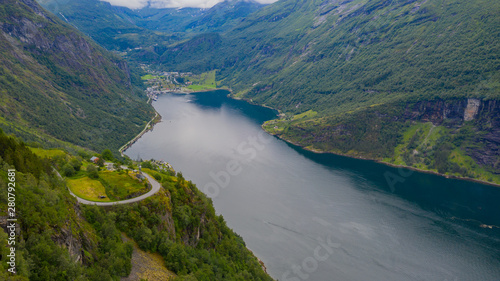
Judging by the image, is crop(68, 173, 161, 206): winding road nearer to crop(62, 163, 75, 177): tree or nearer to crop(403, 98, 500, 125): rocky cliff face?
crop(62, 163, 75, 177): tree

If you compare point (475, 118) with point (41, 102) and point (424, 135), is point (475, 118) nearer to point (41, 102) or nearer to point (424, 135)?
point (424, 135)

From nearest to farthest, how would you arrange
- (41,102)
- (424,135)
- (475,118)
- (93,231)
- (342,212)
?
(93,231) < (342,212) < (41,102) < (475,118) < (424,135)

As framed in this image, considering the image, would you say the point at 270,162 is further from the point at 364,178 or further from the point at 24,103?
the point at 24,103

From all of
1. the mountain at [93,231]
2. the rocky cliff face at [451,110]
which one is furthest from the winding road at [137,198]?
the rocky cliff face at [451,110]

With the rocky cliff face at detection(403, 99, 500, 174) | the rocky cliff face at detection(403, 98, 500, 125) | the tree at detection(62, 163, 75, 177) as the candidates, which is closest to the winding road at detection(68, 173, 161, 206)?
the tree at detection(62, 163, 75, 177)

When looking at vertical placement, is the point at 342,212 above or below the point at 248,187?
below

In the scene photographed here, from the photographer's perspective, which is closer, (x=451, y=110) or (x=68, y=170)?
(x=68, y=170)

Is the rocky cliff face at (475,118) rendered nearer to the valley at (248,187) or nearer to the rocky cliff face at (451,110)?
the rocky cliff face at (451,110)

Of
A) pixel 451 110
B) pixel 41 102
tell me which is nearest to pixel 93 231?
pixel 41 102
